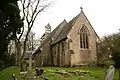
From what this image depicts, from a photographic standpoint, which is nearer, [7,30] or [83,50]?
[7,30]

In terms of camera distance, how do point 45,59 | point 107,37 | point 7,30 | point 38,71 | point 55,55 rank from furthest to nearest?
1. point 45,59
2. point 55,55
3. point 107,37
4. point 38,71
5. point 7,30

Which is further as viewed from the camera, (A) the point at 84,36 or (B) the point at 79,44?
(A) the point at 84,36

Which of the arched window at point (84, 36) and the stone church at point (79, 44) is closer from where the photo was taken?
the stone church at point (79, 44)

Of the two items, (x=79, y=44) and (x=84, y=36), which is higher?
(x=84, y=36)

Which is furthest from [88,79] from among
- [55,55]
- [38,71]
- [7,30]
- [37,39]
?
[37,39]

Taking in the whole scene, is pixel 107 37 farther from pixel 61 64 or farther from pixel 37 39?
pixel 37 39

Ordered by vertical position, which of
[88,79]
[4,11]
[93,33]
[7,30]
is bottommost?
[88,79]

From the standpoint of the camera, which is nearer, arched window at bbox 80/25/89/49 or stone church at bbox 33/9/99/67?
stone church at bbox 33/9/99/67

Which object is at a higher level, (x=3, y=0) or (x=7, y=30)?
(x=3, y=0)

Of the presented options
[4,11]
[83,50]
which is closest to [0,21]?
[4,11]

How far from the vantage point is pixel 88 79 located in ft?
75.5

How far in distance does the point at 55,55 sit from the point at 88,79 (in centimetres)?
2420

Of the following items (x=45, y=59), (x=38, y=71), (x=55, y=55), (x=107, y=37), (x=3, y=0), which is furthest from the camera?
(x=45, y=59)

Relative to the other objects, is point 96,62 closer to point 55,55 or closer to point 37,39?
point 55,55
